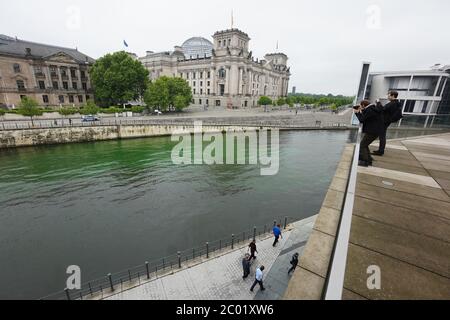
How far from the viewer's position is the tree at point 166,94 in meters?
58.4

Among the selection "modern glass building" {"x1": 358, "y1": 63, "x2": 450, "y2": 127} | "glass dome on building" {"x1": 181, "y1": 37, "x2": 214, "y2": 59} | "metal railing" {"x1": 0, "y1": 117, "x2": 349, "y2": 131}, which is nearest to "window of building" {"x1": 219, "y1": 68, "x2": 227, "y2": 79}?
"glass dome on building" {"x1": 181, "y1": 37, "x2": 214, "y2": 59}

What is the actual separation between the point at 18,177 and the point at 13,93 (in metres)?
49.0

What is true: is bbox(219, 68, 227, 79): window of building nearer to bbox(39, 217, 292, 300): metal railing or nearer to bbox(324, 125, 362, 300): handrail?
bbox(39, 217, 292, 300): metal railing

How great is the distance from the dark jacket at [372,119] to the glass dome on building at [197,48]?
114658 mm

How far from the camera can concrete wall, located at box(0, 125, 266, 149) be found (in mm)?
32719

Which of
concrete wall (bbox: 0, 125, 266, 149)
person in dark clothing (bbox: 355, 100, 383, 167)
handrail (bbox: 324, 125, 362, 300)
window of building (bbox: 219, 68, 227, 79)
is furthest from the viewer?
window of building (bbox: 219, 68, 227, 79)

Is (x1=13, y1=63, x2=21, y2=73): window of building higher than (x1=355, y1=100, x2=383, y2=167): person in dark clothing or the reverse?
higher

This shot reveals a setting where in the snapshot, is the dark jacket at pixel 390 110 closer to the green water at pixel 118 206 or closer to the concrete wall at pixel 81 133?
the green water at pixel 118 206

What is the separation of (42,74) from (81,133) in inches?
1496

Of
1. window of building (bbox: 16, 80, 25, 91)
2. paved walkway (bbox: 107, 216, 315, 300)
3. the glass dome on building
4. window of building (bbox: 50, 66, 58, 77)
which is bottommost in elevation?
paved walkway (bbox: 107, 216, 315, 300)

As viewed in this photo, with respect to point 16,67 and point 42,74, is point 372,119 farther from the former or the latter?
point 42,74

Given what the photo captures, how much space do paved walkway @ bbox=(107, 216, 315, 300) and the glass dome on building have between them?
113m
